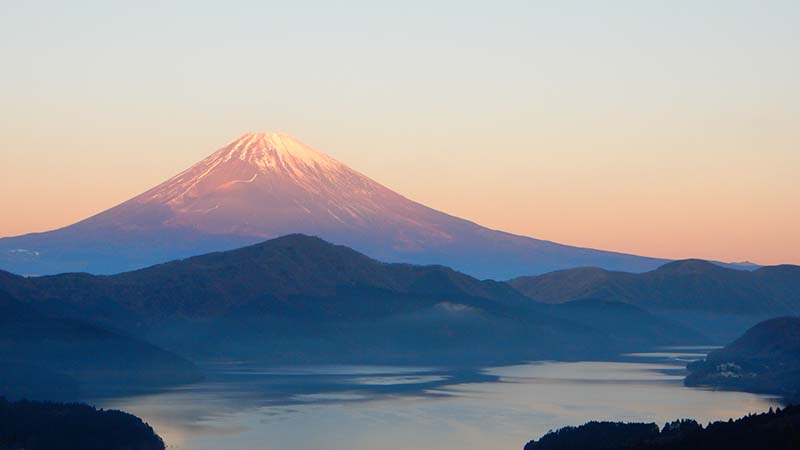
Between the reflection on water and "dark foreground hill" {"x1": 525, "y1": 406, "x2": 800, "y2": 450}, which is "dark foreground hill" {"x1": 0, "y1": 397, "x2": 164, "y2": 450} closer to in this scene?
the reflection on water

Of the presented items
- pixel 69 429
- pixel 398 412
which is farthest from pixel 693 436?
pixel 398 412

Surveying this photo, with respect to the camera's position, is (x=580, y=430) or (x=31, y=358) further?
(x=31, y=358)

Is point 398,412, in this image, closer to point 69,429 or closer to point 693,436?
point 69,429

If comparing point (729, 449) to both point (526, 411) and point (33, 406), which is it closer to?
point (33, 406)

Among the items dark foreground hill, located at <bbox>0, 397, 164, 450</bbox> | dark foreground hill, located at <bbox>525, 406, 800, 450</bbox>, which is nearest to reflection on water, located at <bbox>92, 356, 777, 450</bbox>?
dark foreground hill, located at <bbox>0, 397, 164, 450</bbox>

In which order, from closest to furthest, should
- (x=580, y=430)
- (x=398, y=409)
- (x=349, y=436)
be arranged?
(x=580, y=430) < (x=349, y=436) < (x=398, y=409)

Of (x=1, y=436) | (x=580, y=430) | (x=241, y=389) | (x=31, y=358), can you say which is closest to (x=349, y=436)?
(x=580, y=430)

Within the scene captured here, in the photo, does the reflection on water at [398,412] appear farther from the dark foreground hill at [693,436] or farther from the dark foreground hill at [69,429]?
the dark foreground hill at [693,436]
